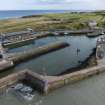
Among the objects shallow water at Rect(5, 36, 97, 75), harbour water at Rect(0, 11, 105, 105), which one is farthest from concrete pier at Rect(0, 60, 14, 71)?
shallow water at Rect(5, 36, 97, 75)

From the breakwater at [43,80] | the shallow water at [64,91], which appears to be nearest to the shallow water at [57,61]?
the shallow water at [64,91]

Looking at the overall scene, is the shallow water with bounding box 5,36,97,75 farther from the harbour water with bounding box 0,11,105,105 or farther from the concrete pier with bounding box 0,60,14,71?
the concrete pier with bounding box 0,60,14,71

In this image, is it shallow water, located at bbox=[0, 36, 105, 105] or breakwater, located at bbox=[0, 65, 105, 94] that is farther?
breakwater, located at bbox=[0, 65, 105, 94]

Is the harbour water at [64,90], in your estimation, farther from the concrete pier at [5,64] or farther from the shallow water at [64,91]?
the concrete pier at [5,64]

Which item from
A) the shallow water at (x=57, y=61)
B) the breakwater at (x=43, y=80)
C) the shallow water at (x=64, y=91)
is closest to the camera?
the shallow water at (x=64, y=91)

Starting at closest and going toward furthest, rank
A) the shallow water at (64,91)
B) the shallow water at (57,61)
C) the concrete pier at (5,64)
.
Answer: the shallow water at (64,91), the concrete pier at (5,64), the shallow water at (57,61)

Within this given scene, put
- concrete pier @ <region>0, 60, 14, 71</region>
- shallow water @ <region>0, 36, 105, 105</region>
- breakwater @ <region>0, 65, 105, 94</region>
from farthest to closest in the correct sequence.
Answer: concrete pier @ <region>0, 60, 14, 71</region>, breakwater @ <region>0, 65, 105, 94</region>, shallow water @ <region>0, 36, 105, 105</region>

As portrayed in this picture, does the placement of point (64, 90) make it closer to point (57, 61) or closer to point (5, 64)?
point (5, 64)

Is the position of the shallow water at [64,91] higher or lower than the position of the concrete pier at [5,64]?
lower

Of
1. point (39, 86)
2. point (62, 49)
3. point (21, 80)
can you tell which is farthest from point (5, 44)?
point (39, 86)

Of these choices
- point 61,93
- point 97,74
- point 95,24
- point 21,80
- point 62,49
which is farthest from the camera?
point 95,24

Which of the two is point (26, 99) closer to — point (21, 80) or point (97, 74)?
point (21, 80)
